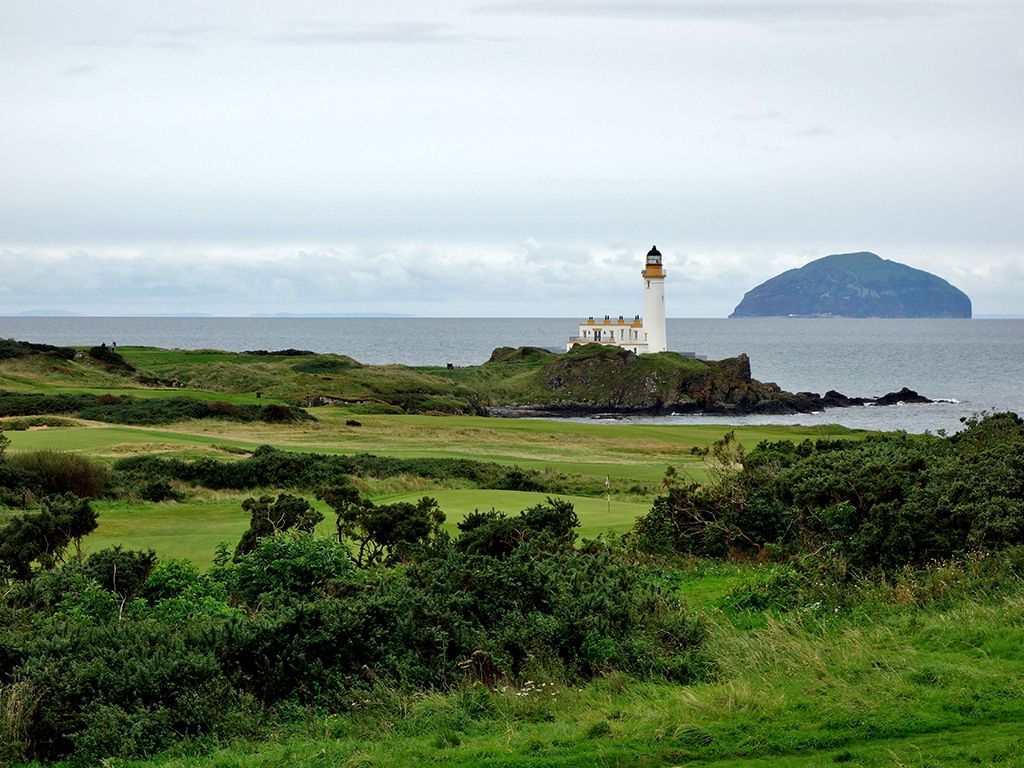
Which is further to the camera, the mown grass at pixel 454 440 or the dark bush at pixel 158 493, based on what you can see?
the mown grass at pixel 454 440

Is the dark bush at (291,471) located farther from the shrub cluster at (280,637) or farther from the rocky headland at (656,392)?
the rocky headland at (656,392)

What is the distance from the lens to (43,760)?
8172mm

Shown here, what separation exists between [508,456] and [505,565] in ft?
105

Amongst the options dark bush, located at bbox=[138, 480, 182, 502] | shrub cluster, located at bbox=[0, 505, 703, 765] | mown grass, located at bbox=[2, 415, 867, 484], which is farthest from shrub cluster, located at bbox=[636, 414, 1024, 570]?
mown grass, located at bbox=[2, 415, 867, 484]

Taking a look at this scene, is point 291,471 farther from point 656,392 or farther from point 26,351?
point 656,392

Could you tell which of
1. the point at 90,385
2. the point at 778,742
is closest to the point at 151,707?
the point at 778,742

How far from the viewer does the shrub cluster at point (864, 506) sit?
13.4m

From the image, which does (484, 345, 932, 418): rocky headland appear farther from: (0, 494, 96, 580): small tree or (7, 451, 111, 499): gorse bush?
(0, 494, 96, 580): small tree

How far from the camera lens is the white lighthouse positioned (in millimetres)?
107031

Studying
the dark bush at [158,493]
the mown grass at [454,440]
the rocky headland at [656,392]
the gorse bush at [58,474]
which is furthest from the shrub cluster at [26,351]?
the dark bush at [158,493]

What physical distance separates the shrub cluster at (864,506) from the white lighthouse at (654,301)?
289 ft

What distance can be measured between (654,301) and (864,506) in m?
94.7

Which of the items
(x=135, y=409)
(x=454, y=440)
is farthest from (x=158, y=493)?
(x=135, y=409)

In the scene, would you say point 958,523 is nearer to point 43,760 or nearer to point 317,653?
point 317,653
